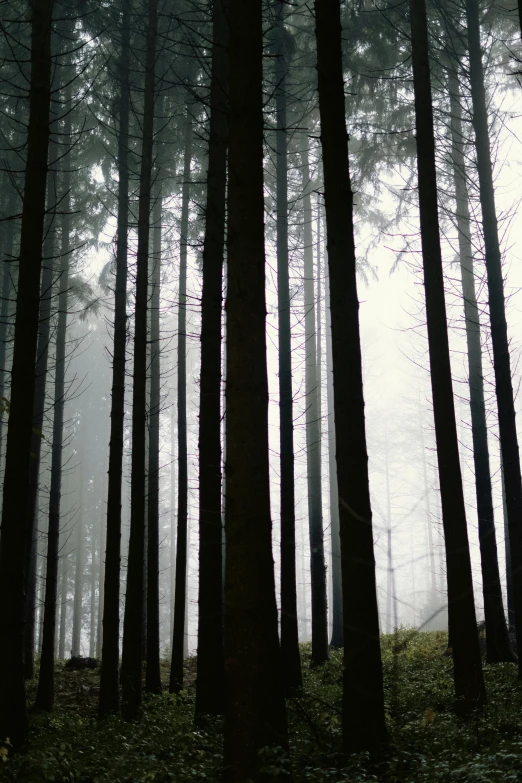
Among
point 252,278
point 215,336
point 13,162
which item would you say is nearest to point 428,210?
point 215,336

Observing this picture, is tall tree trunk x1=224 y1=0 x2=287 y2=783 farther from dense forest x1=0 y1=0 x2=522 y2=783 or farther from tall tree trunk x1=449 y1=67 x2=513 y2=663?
tall tree trunk x1=449 y1=67 x2=513 y2=663

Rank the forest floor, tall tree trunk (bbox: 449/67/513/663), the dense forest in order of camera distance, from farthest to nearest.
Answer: tall tree trunk (bbox: 449/67/513/663) < the dense forest < the forest floor

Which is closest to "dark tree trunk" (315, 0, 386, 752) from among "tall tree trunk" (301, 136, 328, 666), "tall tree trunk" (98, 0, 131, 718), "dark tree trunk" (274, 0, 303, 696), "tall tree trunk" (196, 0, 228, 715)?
"tall tree trunk" (196, 0, 228, 715)

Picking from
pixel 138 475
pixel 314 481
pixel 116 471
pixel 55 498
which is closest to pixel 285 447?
pixel 138 475

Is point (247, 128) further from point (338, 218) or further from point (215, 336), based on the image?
point (215, 336)

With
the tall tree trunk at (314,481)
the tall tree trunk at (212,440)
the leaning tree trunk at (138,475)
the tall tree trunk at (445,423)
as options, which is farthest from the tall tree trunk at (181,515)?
the tall tree trunk at (445,423)

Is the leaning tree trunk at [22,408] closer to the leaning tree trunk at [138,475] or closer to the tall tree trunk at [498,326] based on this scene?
the leaning tree trunk at [138,475]

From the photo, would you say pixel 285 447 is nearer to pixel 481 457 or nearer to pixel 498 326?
pixel 481 457

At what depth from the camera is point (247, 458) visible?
201 inches

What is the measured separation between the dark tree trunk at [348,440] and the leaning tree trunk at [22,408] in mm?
3492

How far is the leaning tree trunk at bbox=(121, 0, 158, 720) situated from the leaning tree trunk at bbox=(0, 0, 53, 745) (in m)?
3.16

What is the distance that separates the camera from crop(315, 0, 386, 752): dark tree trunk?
18.9ft

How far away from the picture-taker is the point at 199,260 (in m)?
16.2

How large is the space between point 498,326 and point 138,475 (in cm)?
631
